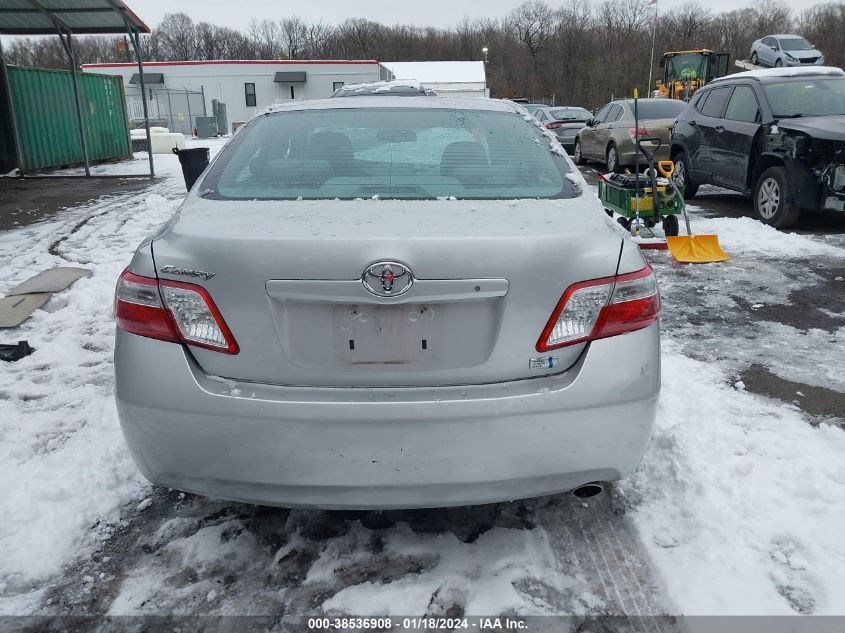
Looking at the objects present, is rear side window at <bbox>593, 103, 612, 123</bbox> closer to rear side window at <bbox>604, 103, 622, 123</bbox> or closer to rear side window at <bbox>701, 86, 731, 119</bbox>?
rear side window at <bbox>604, 103, 622, 123</bbox>

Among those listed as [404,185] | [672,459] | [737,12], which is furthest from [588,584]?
[737,12]

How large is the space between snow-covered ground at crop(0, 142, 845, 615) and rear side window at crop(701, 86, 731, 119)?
22.5ft

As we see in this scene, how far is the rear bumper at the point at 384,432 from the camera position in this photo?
80.7 inches

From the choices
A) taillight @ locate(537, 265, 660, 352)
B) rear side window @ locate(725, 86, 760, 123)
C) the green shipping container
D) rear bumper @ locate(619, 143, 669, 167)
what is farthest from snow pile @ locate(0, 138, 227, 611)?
rear bumper @ locate(619, 143, 669, 167)

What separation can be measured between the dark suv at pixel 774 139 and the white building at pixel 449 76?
3546 cm

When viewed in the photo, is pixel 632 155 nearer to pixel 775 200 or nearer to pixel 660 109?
pixel 660 109

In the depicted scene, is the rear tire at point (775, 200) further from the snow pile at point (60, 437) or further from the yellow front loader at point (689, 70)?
the yellow front loader at point (689, 70)

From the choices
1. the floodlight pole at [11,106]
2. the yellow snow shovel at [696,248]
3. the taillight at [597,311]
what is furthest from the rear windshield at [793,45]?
the taillight at [597,311]

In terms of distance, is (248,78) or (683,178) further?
(248,78)

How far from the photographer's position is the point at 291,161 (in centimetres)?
286

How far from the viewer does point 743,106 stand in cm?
914

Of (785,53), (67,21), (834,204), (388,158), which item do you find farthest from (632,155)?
(785,53)

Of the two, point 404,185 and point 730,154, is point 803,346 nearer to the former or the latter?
point 404,185

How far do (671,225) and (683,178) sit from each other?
12.0 feet
